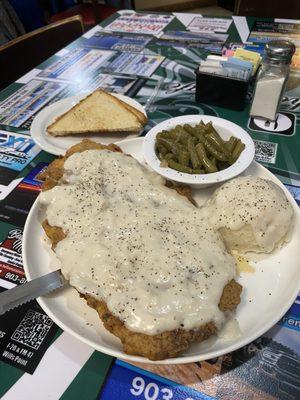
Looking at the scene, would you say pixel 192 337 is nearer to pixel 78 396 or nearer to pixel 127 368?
pixel 127 368

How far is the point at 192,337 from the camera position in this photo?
1130 mm

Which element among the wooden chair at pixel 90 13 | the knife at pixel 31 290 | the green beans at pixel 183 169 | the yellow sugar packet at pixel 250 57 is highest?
the wooden chair at pixel 90 13

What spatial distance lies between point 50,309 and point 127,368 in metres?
0.34

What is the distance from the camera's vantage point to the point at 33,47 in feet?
9.99

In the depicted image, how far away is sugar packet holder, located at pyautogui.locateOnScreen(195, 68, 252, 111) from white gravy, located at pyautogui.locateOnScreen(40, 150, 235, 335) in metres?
1.06

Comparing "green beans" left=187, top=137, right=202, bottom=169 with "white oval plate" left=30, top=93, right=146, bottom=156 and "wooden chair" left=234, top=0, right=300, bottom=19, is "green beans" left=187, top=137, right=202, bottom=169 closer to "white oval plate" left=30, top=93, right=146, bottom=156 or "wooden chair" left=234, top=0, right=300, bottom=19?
"white oval plate" left=30, top=93, right=146, bottom=156

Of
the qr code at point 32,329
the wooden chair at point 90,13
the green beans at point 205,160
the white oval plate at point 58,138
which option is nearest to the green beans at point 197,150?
the green beans at point 205,160

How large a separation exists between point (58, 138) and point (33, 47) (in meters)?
1.35

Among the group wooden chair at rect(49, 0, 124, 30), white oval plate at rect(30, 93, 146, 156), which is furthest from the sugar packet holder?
wooden chair at rect(49, 0, 124, 30)

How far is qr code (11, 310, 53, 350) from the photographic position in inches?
50.4

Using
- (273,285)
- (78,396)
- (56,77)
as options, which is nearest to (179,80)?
(56,77)

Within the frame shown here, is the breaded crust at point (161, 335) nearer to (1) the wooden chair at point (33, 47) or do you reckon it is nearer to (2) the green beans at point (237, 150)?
(2) the green beans at point (237, 150)

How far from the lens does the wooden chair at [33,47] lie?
9.32 feet

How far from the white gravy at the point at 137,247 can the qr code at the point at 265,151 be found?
28.4 inches
